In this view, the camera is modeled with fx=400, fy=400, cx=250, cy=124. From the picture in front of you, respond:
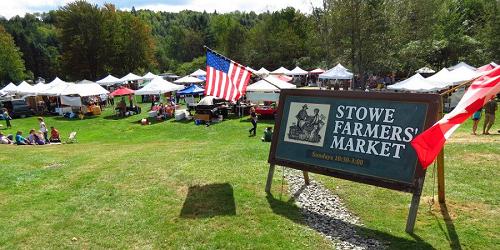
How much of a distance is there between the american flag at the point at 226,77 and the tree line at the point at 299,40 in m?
26.1

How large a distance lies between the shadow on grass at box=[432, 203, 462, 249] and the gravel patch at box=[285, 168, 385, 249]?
41.8 inches

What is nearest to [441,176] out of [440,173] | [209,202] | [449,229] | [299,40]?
[440,173]

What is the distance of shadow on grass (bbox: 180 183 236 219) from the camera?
7328mm

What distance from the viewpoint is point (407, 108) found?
6449 mm

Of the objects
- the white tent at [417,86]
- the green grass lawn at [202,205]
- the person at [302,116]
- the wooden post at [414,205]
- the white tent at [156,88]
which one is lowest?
the green grass lawn at [202,205]

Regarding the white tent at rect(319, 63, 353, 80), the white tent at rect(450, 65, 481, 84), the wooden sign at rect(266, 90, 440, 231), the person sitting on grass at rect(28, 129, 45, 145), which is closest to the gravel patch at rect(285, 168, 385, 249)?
the wooden sign at rect(266, 90, 440, 231)

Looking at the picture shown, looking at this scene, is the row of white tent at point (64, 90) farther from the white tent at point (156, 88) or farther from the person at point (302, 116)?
the person at point (302, 116)

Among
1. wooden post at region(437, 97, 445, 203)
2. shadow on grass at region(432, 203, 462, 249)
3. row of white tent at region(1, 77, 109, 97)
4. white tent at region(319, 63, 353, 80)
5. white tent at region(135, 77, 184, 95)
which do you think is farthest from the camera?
white tent at region(319, 63, 353, 80)

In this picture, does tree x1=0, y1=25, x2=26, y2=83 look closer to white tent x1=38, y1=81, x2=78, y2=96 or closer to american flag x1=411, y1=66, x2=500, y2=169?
white tent x1=38, y1=81, x2=78, y2=96

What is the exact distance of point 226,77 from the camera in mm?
9703

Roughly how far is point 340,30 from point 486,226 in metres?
29.6

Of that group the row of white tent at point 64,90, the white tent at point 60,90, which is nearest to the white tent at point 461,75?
the row of white tent at point 64,90

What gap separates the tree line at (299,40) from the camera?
112 ft

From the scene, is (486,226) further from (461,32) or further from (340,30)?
(461,32)
